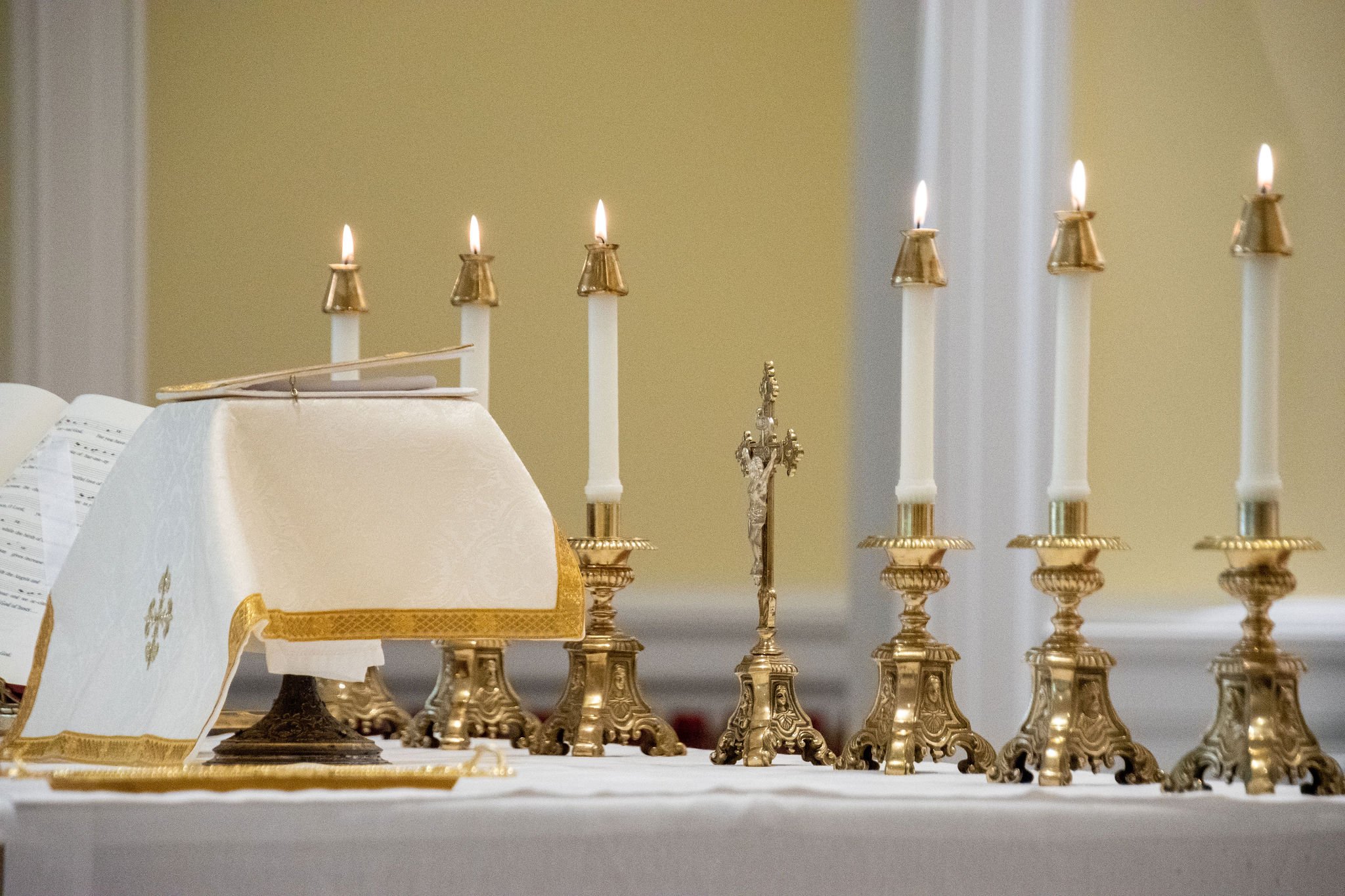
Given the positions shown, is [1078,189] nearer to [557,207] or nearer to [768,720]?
[768,720]

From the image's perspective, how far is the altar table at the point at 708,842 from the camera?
97cm

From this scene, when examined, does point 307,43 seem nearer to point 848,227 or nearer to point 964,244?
point 848,227

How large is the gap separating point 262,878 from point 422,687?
136cm

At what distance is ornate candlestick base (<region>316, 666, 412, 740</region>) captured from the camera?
4.98 feet

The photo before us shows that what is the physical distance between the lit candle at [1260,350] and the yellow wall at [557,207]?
1221 mm

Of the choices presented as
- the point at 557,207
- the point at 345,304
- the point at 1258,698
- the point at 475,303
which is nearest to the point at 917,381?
the point at 1258,698

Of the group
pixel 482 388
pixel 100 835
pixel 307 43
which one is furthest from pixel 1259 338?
pixel 307 43

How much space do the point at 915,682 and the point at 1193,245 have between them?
100 centimetres

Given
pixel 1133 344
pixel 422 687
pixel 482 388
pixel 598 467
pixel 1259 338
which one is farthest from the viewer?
pixel 422 687

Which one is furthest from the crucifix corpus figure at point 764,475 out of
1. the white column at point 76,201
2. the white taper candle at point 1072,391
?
the white column at point 76,201

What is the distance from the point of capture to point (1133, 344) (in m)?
1.99

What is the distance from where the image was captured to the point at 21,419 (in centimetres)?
149

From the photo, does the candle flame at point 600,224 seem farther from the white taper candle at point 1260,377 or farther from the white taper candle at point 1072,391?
the white taper candle at point 1260,377

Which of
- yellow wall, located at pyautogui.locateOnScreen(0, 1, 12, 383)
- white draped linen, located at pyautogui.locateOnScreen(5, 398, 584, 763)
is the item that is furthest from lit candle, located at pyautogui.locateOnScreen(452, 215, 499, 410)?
yellow wall, located at pyautogui.locateOnScreen(0, 1, 12, 383)
